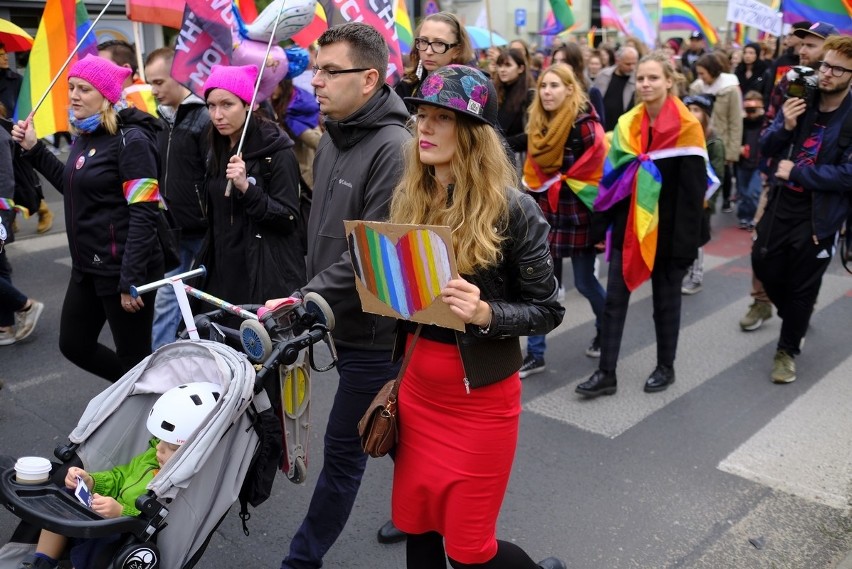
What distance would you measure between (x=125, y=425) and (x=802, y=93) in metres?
Result: 4.23

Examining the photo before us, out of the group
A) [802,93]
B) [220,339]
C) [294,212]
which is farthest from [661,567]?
[802,93]

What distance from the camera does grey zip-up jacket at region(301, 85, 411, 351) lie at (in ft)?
10.0

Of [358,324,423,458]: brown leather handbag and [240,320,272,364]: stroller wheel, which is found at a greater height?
[240,320,272,364]: stroller wheel

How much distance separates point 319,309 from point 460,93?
84 centimetres

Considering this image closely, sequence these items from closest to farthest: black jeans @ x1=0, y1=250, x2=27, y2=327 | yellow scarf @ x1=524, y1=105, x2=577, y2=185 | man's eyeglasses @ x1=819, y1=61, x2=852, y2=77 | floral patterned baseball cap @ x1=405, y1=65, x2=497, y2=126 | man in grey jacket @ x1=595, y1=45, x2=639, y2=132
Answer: floral patterned baseball cap @ x1=405, y1=65, x2=497, y2=126 < man's eyeglasses @ x1=819, y1=61, x2=852, y2=77 < yellow scarf @ x1=524, y1=105, x2=577, y2=185 < black jeans @ x1=0, y1=250, x2=27, y2=327 < man in grey jacket @ x1=595, y1=45, x2=639, y2=132

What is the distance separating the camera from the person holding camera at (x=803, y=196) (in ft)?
16.4

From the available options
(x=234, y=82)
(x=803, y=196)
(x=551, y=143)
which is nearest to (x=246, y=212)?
(x=234, y=82)

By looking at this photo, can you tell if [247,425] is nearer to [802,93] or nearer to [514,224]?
[514,224]

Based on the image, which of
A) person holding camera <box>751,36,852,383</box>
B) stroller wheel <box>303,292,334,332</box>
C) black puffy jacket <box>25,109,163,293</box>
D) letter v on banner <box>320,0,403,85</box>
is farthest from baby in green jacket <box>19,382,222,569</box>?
person holding camera <box>751,36,852,383</box>

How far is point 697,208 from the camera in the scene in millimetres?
5039

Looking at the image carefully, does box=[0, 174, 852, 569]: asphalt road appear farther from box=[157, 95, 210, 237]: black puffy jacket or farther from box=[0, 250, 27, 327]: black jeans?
box=[157, 95, 210, 237]: black puffy jacket

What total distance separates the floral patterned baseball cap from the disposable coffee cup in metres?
1.64

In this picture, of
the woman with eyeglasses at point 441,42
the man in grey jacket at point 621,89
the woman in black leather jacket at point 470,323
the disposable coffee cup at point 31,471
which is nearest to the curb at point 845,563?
the woman in black leather jacket at point 470,323

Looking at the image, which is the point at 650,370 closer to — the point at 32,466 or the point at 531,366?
the point at 531,366
